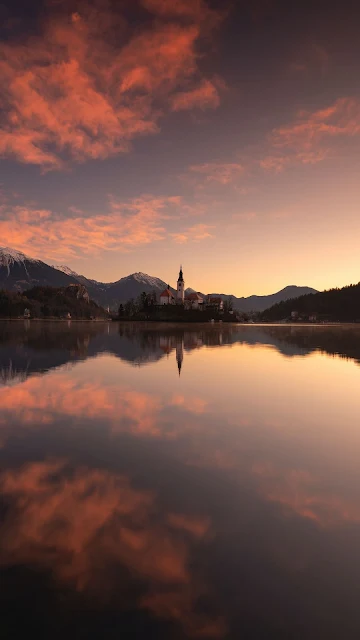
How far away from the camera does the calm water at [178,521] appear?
584 cm

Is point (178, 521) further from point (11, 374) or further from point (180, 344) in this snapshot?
point (180, 344)

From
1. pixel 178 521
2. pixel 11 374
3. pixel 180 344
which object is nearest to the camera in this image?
pixel 178 521

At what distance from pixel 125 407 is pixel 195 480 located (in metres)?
9.07

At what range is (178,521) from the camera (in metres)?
8.45

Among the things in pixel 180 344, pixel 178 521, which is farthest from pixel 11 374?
pixel 180 344

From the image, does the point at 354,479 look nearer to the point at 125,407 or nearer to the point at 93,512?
the point at 93,512

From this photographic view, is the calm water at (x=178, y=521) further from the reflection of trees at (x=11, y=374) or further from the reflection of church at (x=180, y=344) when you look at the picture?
the reflection of church at (x=180, y=344)

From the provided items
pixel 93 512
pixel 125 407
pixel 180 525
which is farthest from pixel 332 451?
pixel 125 407

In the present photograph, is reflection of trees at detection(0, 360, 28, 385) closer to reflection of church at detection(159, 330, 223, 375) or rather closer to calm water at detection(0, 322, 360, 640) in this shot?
calm water at detection(0, 322, 360, 640)

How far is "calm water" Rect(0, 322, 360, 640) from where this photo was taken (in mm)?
5840

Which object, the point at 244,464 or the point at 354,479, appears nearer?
the point at 354,479

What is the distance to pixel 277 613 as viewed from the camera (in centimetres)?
588

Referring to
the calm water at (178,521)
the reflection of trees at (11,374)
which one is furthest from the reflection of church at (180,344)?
the calm water at (178,521)

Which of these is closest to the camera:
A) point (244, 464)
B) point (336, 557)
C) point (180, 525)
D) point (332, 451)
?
point (336, 557)
